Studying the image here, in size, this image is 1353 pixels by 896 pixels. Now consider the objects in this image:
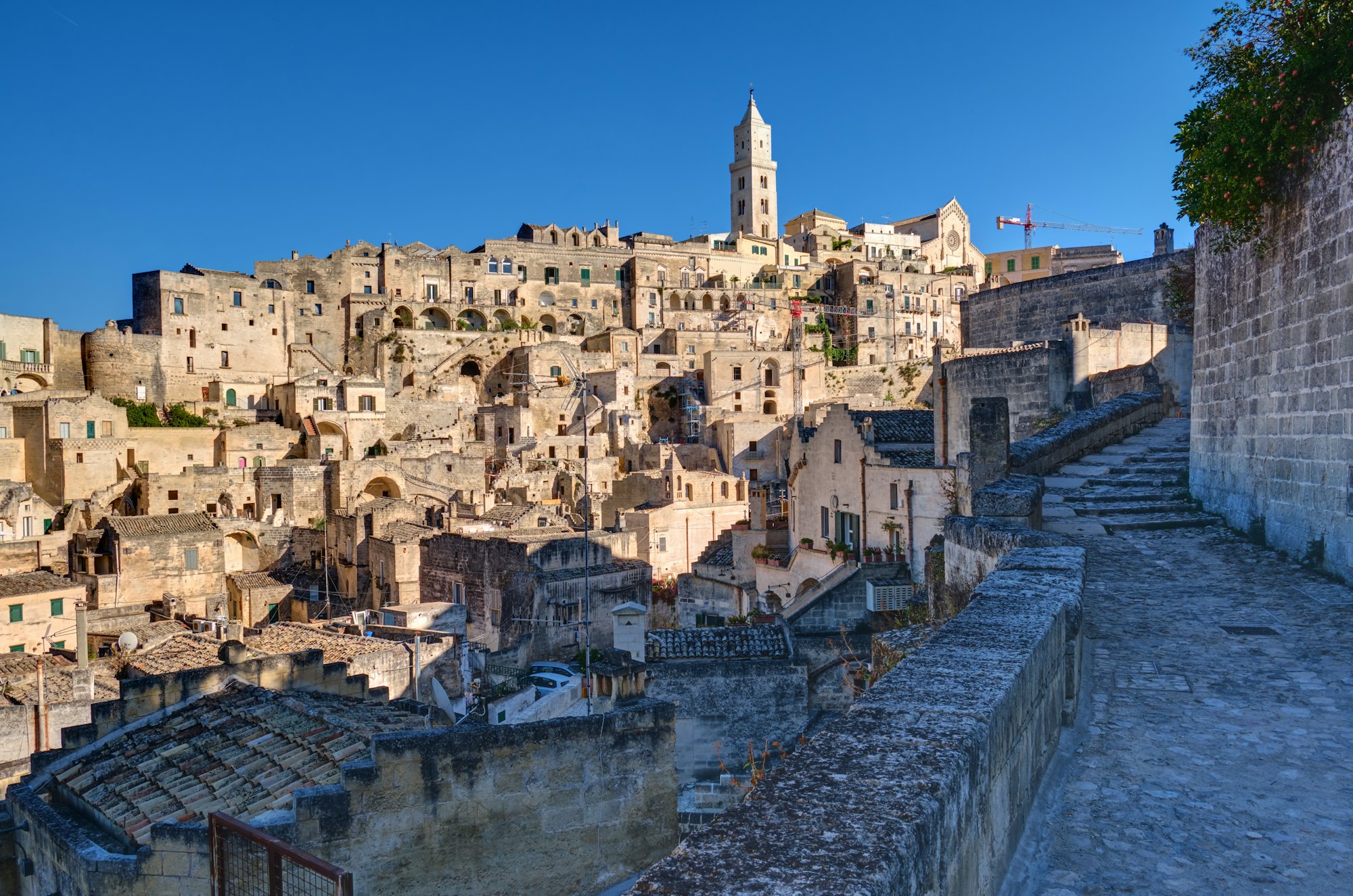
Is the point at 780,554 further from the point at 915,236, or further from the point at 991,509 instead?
the point at 915,236

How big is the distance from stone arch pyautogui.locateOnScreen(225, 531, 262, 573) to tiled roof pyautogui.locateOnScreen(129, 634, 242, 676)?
1632 cm

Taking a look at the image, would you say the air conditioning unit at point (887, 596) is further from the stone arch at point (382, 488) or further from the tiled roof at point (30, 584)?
the stone arch at point (382, 488)

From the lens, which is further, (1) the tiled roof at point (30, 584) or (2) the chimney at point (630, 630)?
(1) the tiled roof at point (30, 584)

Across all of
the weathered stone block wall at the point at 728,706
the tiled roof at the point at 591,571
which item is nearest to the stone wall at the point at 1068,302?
the tiled roof at the point at 591,571

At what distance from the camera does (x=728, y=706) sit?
1575cm

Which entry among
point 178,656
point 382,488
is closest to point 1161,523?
point 178,656

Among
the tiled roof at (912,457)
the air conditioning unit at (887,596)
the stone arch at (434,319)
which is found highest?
the stone arch at (434,319)

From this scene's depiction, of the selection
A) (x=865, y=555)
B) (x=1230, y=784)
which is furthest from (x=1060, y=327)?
(x=1230, y=784)

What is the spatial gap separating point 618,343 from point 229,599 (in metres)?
30.4

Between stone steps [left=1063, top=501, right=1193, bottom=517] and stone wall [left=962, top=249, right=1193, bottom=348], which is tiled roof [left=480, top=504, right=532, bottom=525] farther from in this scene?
stone steps [left=1063, top=501, right=1193, bottom=517]

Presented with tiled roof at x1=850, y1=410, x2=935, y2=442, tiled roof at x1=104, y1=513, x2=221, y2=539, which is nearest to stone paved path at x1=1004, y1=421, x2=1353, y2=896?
tiled roof at x1=850, y1=410, x2=935, y2=442

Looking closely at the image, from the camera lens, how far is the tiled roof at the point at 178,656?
18531 mm

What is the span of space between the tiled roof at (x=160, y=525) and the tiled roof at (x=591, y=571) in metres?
16.4

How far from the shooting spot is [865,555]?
70.3 feet
